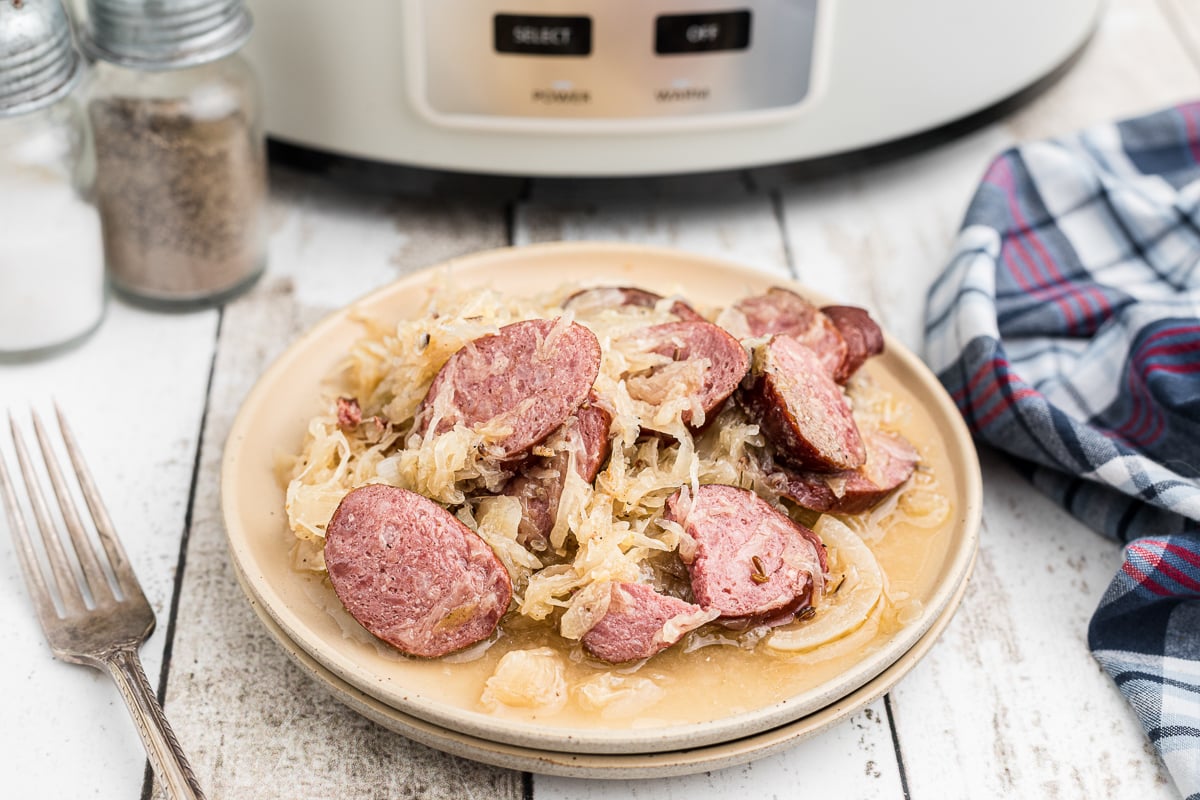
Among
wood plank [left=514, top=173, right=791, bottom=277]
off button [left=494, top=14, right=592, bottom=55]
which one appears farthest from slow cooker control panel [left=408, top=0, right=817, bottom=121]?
wood plank [left=514, top=173, right=791, bottom=277]

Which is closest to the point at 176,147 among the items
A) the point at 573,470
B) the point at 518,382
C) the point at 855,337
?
the point at 518,382

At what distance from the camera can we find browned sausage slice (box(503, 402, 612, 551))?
4.49 feet

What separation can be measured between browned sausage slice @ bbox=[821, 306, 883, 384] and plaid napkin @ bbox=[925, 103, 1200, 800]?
7.9 inches

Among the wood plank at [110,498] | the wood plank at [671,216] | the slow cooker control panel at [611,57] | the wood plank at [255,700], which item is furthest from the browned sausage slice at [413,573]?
the slow cooker control panel at [611,57]

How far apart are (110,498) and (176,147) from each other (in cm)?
53

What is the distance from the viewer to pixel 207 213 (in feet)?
6.19

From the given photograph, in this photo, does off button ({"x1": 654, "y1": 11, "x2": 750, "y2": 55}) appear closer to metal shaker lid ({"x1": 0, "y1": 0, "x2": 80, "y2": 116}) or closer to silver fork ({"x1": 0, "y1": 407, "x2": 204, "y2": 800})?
metal shaker lid ({"x1": 0, "y1": 0, "x2": 80, "y2": 116})

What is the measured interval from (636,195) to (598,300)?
516 mm

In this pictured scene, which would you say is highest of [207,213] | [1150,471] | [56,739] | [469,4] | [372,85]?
[469,4]

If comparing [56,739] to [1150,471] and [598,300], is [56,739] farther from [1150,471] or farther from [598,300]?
[1150,471]

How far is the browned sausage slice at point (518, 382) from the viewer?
137 cm

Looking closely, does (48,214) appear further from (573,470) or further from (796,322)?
(796,322)

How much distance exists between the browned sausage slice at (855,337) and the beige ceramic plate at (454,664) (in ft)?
0.29

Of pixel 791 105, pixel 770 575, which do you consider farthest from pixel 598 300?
pixel 791 105
